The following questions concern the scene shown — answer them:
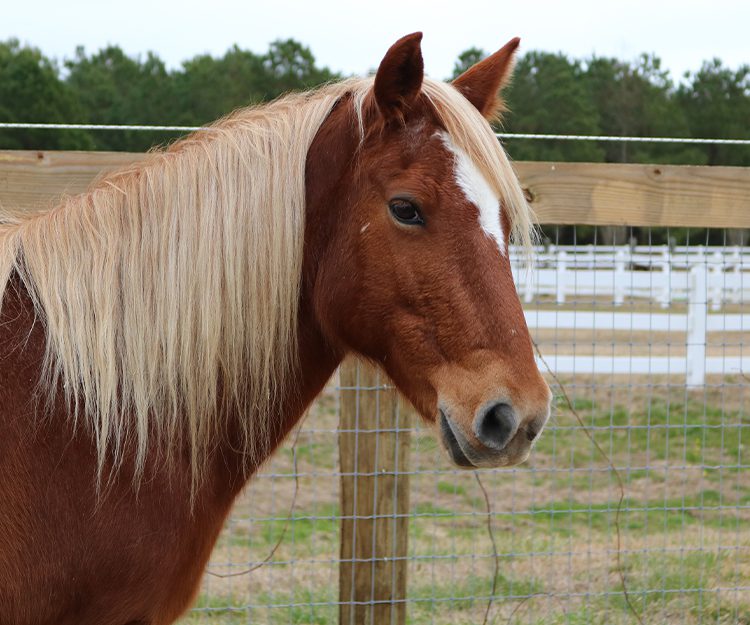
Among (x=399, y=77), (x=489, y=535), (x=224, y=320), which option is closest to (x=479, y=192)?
(x=399, y=77)

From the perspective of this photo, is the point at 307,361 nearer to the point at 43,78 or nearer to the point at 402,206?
the point at 402,206

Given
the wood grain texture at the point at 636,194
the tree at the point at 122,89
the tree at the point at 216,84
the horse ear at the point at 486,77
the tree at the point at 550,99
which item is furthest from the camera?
the tree at the point at 216,84

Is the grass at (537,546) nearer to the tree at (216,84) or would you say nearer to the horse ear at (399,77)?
the horse ear at (399,77)

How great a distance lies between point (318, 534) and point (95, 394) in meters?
3.94

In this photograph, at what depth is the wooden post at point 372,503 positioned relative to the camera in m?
3.78

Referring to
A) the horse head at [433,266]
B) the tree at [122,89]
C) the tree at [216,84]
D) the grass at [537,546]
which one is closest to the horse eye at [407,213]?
the horse head at [433,266]

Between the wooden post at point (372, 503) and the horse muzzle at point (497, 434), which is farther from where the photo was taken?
the wooden post at point (372, 503)

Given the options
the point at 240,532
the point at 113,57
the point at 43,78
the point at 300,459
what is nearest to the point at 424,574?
the point at 240,532

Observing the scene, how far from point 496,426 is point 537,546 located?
3.61 metres

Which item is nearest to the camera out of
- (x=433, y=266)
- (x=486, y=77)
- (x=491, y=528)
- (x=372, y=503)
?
(x=433, y=266)

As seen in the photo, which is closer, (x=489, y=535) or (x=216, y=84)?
(x=489, y=535)

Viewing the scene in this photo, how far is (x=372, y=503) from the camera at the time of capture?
12.4 ft

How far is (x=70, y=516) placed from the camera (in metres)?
2.00

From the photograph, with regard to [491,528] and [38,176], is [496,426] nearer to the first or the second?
[38,176]
